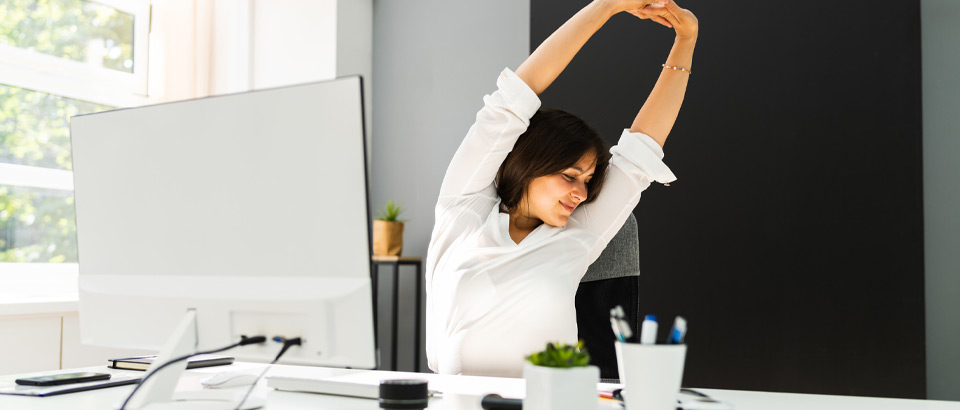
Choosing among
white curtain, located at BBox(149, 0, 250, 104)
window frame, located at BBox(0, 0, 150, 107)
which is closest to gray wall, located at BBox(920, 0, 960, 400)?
white curtain, located at BBox(149, 0, 250, 104)

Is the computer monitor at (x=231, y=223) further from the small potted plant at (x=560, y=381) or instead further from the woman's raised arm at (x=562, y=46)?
the woman's raised arm at (x=562, y=46)

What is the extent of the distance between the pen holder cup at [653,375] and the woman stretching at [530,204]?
0.75m

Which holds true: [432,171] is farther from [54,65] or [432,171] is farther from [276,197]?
[276,197]

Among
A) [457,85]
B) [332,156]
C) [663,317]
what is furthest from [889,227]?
[332,156]

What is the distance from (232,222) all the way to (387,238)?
2535mm

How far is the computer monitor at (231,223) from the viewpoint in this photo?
974 mm

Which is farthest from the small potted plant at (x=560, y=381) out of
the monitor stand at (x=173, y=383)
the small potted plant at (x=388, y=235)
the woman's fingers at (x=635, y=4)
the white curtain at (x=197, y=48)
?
the white curtain at (x=197, y=48)

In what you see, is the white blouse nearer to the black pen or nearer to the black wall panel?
the black pen

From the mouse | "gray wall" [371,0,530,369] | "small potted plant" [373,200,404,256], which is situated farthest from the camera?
"gray wall" [371,0,530,369]

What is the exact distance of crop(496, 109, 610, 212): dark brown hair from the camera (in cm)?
176

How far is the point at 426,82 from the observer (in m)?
3.98

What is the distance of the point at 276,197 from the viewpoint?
1.02 meters

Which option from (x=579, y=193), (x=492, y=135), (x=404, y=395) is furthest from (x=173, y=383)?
(x=579, y=193)

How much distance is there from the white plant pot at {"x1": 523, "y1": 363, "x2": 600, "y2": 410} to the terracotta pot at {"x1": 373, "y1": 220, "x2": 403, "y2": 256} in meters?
2.79
